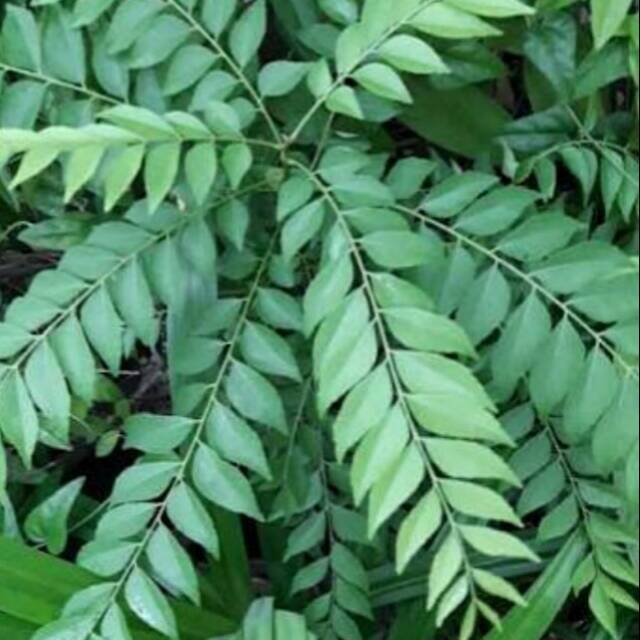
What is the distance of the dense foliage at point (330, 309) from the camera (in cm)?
104

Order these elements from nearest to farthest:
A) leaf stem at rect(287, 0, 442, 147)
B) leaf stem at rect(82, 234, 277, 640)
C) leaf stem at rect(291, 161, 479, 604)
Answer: leaf stem at rect(291, 161, 479, 604), leaf stem at rect(287, 0, 442, 147), leaf stem at rect(82, 234, 277, 640)

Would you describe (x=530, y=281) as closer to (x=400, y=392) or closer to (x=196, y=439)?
(x=400, y=392)

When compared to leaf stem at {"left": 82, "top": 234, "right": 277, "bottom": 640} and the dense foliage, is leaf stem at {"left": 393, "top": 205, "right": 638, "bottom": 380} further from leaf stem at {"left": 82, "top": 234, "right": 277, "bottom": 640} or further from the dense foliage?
leaf stem at {"left": 82, "top": 234, "right": 277, "bottom": 640}

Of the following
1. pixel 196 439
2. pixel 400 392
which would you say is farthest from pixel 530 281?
pixel 196 439

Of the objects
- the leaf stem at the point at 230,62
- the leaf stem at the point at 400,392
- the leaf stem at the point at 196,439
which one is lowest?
the leaf stem at the point at 196,439

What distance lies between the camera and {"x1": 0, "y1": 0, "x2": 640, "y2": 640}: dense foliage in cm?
104

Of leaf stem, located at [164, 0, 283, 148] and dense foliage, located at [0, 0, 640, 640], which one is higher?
leaf stem, located at [164, 0, 283, 148]

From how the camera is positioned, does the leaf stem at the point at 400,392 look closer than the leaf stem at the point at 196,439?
Yes

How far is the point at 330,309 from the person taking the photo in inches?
42.1

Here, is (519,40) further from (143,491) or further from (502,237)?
(143,491)

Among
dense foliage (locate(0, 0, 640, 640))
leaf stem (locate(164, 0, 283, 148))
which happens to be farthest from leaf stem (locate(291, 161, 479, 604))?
leaf stem (locate(164, 0, 283, 148))

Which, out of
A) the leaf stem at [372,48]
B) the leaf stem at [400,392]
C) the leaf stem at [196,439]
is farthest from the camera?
the leaf stem at [196,439]

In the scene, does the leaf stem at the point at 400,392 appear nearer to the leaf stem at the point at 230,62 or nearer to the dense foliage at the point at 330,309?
the dense foliage at the point at 330,309

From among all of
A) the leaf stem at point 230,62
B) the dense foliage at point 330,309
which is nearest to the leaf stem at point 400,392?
the dense foliage at point 330,309
